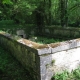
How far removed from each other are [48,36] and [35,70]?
265 inches

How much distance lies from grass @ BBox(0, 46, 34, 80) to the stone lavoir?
0.27 m

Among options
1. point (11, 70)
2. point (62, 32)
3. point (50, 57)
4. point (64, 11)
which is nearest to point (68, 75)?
point (50, 57)

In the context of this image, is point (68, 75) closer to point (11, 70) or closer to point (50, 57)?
point (50, 57)

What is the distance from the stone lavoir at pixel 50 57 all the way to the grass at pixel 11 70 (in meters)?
0.27

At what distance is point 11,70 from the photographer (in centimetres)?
595

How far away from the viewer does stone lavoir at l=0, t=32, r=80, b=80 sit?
4.74 m

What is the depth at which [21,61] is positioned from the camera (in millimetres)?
6160

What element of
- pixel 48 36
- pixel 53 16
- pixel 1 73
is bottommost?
pixel 1 73

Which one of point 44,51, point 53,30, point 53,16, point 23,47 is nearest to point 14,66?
point 23,47

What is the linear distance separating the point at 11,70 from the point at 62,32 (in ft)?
18.8

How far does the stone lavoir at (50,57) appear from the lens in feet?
15.6

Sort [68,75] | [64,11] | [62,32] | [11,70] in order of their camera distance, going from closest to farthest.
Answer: [68,75] → [11,70] → [62,32] → [64,11]

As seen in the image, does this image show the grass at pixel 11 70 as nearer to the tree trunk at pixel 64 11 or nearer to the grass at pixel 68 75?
the grass at pixel 68 75

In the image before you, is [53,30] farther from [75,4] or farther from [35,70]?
[35,70]
